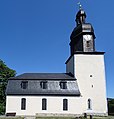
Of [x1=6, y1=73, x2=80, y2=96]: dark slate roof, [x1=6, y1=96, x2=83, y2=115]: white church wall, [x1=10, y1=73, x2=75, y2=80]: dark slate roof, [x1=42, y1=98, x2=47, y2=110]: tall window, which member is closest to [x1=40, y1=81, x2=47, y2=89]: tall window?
[x1=6, y1=73, x2=80, y2=96]: dark slate roof

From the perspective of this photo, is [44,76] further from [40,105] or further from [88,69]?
[88,69]

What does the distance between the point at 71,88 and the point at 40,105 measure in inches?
198

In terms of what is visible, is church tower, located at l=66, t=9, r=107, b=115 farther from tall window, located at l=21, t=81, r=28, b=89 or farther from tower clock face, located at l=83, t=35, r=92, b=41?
tall window, located at l=21, t=81, r=28, b=89

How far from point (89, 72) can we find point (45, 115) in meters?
9.05

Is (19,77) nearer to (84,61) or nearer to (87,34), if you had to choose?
(84,61)

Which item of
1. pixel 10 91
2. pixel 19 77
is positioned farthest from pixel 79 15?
pixel 10 91

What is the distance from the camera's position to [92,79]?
2961cm

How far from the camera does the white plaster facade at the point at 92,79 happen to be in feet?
94.5

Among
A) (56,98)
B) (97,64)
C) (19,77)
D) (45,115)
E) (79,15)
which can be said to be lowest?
(45,115)

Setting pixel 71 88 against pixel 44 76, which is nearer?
pixel 71 88

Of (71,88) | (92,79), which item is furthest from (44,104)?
(92,79)

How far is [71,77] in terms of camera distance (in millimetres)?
29969

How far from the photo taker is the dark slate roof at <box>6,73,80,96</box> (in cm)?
2786

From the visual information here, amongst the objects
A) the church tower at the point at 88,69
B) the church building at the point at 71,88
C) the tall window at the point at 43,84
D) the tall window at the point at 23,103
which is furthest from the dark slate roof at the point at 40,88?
the church tower at the point at 88,69
